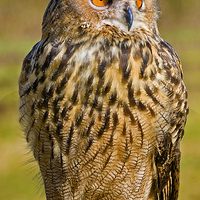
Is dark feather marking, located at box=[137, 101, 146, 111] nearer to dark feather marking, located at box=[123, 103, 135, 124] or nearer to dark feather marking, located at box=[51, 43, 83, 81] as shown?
dark feather marking, located at box=[123, 103, 135, 124]

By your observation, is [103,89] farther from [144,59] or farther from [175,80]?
[175,80]

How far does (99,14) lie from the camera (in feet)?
3.99

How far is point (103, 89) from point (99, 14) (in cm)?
31

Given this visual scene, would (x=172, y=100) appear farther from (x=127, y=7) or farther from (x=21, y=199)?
(x=21, y=199)

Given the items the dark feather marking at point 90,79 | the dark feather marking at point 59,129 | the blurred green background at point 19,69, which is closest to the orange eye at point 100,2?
the dark feather marking at point 90,79

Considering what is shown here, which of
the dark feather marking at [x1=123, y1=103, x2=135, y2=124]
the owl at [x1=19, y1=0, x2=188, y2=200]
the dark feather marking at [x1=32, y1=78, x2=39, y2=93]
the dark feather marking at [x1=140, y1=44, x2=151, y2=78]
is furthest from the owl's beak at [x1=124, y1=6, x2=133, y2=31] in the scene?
A: the dark feather marking at [x1=32, y1=78, x2=39, y2=93]

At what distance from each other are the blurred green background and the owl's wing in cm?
157

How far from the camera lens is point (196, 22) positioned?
423 cm

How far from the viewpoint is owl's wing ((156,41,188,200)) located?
1.36 m

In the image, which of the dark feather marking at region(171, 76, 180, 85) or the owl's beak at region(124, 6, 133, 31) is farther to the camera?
the dark feather marking at region(171, 76, 180, 85)

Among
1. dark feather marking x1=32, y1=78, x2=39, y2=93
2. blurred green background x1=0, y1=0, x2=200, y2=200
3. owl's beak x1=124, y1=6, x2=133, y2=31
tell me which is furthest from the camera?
blurred green background x1=0, y1=0, x2=200, y2=200

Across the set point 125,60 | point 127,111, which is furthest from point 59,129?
point 125,60

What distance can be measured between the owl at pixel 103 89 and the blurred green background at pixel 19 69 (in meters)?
1.56

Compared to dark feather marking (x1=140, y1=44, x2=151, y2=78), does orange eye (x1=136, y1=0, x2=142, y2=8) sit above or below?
above
